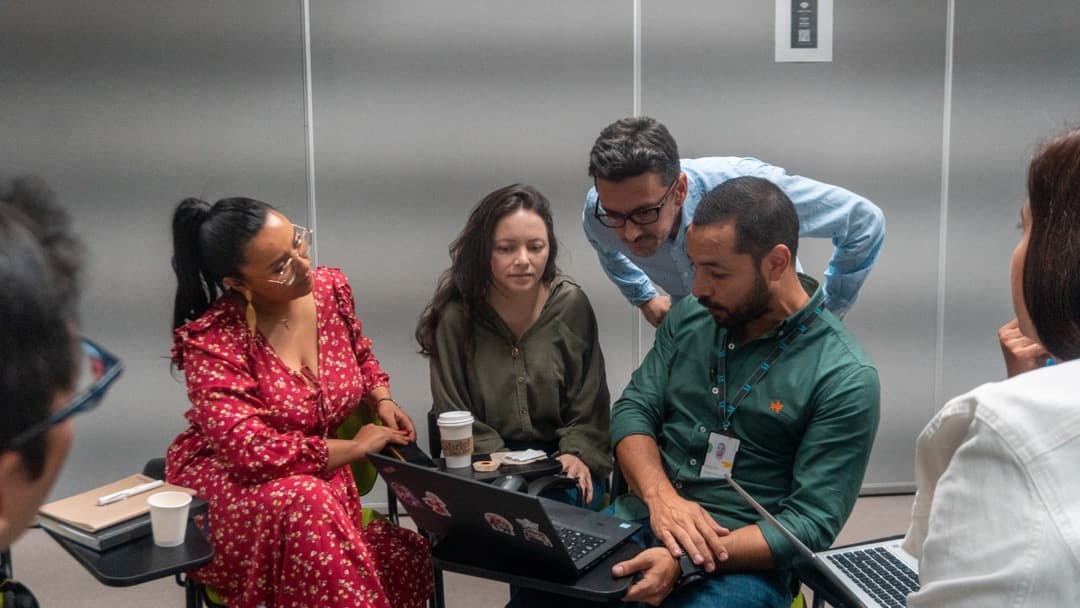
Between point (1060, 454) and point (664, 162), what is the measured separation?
5.53 ft

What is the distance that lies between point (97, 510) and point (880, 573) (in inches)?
61.6

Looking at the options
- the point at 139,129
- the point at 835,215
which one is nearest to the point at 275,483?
the point at 835,215

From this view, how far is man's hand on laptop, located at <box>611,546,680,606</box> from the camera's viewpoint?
5.70ft

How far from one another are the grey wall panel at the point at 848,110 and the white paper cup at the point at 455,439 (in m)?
1.93

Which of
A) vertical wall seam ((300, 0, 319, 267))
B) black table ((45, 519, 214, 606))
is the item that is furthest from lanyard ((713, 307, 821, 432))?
vertical wall seam ((300, 0, 319, 267))

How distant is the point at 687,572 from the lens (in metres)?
1.84

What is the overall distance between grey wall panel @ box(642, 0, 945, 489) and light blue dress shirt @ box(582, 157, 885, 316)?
1.08 m

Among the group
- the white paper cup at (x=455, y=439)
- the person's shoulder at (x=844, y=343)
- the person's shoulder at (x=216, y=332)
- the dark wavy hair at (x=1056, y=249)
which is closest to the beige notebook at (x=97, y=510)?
the person's shoulder at (x=216, y=332)

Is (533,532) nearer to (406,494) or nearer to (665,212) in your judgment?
(406,494)

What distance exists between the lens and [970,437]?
89 cm

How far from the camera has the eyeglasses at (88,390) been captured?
0.71 metres

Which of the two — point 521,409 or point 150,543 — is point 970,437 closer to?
point 150,543

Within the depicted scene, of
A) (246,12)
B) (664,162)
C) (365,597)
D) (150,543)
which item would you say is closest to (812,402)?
(664,162)

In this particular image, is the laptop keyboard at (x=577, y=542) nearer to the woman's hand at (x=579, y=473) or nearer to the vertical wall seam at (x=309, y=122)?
the woman's hand at (x=579, y=473)
